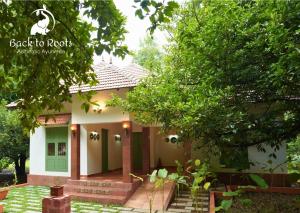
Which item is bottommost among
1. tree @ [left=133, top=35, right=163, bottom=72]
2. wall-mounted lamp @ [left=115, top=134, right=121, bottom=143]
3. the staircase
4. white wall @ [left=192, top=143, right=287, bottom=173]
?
the staircase

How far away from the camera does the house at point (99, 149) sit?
41.4ft

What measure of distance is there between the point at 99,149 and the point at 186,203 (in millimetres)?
6510

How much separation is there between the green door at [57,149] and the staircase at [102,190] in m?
2.11

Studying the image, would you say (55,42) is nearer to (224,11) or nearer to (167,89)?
(224,11)

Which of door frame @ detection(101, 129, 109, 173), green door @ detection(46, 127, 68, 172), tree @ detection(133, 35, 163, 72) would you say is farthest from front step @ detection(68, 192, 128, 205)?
tree @ detection(133, 35, 163, 72)

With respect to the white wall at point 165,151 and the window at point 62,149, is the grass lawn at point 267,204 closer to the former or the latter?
the white wall at point 165,151

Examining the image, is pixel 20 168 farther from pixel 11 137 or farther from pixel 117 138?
pixel 117 138

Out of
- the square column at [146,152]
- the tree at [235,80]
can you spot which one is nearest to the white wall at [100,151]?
the square column at [146,152]

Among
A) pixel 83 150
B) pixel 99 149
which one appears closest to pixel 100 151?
pixel 99 149

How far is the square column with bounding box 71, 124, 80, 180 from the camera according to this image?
13.8 metres

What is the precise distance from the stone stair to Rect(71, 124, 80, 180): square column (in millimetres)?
5220

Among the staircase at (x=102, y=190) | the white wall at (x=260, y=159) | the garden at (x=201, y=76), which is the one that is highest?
the garden at (x=201, y=76)

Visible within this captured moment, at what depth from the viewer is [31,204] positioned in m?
11.3

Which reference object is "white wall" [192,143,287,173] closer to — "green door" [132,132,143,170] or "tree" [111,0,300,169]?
"green door" [132,132,143,170]
